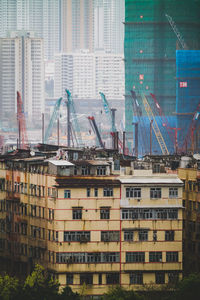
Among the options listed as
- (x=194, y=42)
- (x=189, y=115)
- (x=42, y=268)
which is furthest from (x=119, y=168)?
(x=194, y=42)

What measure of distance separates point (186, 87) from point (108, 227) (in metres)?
125

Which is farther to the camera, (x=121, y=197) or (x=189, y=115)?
(x=189, y=115)

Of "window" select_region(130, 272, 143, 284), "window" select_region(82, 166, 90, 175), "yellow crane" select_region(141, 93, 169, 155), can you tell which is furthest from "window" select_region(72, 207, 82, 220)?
"yellow crane" select_region(141, 93, 169, 155)

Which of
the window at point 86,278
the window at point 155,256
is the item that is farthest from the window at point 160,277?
the window at point 86,278

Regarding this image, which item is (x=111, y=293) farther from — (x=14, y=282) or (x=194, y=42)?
(x=194, y=42)

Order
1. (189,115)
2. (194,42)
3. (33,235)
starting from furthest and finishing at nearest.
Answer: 1. (194,42)
2. (189,115)
3. (33,235)

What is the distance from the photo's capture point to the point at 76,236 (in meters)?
48.0

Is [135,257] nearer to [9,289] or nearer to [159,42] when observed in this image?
[9,289]

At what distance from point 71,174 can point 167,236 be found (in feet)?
15.5

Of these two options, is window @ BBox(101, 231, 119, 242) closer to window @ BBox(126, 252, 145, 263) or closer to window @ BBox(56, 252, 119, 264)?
window @ BBox(56, 252, 119, 264)

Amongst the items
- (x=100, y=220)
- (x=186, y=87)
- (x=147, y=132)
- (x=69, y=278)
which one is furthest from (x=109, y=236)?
(x=147, y=132)

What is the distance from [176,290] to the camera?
4447 cm

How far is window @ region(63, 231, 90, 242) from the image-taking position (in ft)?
157

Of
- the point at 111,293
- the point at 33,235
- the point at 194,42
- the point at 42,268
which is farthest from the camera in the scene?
the point at 194,42
